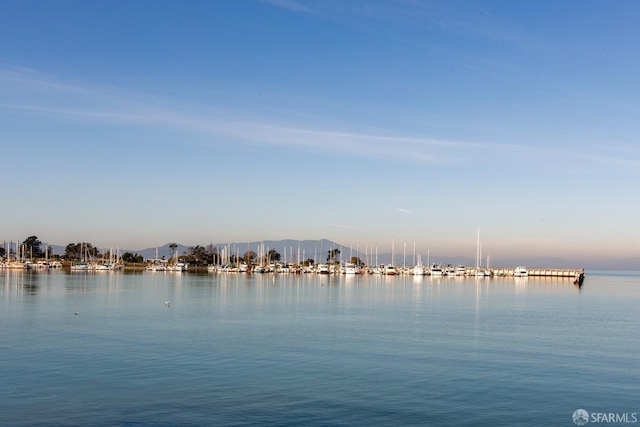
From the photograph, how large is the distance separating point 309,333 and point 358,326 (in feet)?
24.5

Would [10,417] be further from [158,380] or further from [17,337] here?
[17,337]

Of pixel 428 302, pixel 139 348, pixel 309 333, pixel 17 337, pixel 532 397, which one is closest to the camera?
pixel 532 397

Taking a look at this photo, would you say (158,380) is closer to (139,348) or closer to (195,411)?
(195,411)

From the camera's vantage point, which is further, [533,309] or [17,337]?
[533,309]

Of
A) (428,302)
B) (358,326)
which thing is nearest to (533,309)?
(428,302)

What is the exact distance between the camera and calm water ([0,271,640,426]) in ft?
92.1

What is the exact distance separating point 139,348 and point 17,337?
36.3 ft

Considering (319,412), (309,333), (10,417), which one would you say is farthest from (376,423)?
(309,333)

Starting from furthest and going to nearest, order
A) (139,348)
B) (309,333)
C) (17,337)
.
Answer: (309,333)
(17,337)
(139,348)

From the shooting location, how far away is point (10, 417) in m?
26.4

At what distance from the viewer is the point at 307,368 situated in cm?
3784

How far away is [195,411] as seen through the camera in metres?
27.8

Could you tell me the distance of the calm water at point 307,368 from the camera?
28078mm

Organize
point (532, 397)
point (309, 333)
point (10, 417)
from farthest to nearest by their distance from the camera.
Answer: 1. point (309, 333)
2. point (532, 397)
3. point (10, 417)
